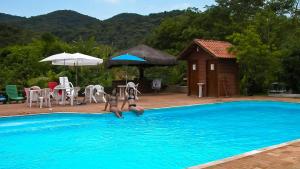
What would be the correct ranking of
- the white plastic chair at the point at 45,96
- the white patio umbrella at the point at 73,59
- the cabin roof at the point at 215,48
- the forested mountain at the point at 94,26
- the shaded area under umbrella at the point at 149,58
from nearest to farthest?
1. the white plastic chair at the point at 45,96
2. the white patio umbrella at the point at 73,59
3. the cabin roof at the point at 215,48
4. the shaded area under umbrella at the point at 149,58
5. the forested mountain at the point at 94,26

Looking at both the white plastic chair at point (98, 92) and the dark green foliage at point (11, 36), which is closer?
the white plastic chair at point (98, 92)

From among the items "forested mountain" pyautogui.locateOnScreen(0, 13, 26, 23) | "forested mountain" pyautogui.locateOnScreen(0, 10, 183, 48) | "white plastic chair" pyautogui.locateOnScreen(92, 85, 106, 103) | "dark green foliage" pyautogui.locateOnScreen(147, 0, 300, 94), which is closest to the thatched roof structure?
"white plastic chair" pyautogui.locateOnScreen(92, 85, 106, 103)

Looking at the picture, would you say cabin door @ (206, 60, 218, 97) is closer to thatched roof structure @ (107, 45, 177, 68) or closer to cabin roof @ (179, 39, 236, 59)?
cabin roof @ (179, 39, 236, 59)

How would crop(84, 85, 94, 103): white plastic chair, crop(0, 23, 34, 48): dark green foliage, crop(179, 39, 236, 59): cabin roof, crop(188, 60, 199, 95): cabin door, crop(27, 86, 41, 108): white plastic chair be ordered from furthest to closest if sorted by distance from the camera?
crop(0, 23, 34, 48): dark green foliage → crop(188, 60, 199, 95): cabin door → crop(179, 39, 236, 59): cabin roof → crop(84, 85, 94, 103): white plastic chair → crop(27, 86, 41, 108): white plastic chair

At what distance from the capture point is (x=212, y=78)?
18.8m

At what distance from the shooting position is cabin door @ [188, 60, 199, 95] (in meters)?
19.7

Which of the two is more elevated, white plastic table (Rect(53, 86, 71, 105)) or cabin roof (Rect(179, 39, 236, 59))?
cabin roof (Rect(179, 39, 236, 59))

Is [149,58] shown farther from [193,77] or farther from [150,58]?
[193,77]

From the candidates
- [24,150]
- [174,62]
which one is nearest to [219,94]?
[174,62]

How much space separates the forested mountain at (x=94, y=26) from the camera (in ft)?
147

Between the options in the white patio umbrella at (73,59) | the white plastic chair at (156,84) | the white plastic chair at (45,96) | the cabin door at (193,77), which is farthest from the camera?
the white plastic chair at (156,84)

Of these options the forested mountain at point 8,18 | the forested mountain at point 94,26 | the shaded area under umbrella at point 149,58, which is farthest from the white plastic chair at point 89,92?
the forested mountain at point 8,18

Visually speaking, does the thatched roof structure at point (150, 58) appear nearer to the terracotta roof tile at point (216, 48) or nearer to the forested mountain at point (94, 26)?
the terracotta roof tile at point (216, 48)

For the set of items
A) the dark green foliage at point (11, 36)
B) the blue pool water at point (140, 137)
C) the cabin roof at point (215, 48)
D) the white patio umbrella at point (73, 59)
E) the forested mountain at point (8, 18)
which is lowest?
the blue pool water at point (140, 137)
